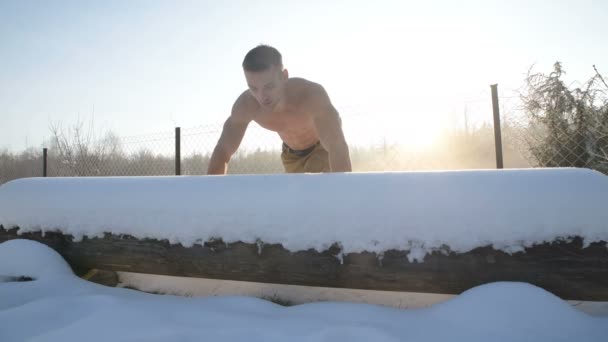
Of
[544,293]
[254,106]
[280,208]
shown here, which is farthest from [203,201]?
[254,106]

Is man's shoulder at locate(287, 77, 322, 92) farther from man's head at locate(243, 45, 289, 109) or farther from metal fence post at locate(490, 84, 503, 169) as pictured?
metal fence post at locate(490, 84, 503, 169)

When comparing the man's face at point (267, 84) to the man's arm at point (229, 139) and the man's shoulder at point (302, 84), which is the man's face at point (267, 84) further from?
the man's arm at point (229, 139)

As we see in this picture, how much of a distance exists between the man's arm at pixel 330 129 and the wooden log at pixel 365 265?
3.51ft

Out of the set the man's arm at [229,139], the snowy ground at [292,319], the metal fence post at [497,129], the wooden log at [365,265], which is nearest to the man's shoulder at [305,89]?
the man's arm at [229,139]

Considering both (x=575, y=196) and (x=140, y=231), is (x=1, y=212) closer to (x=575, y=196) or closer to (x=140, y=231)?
(x=140, y=231)

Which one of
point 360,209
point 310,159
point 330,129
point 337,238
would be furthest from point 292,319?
point 310,159

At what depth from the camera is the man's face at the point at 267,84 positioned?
212cm

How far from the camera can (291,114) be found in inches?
101

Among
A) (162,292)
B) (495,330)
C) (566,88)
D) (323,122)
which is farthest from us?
(566,88)

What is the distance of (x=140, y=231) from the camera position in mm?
1371

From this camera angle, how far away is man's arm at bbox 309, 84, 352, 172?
2.19 metres

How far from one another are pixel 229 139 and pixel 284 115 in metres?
0.46

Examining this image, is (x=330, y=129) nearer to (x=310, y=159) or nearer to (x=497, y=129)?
(x=310, y=159)

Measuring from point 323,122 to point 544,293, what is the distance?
5.37 feet
